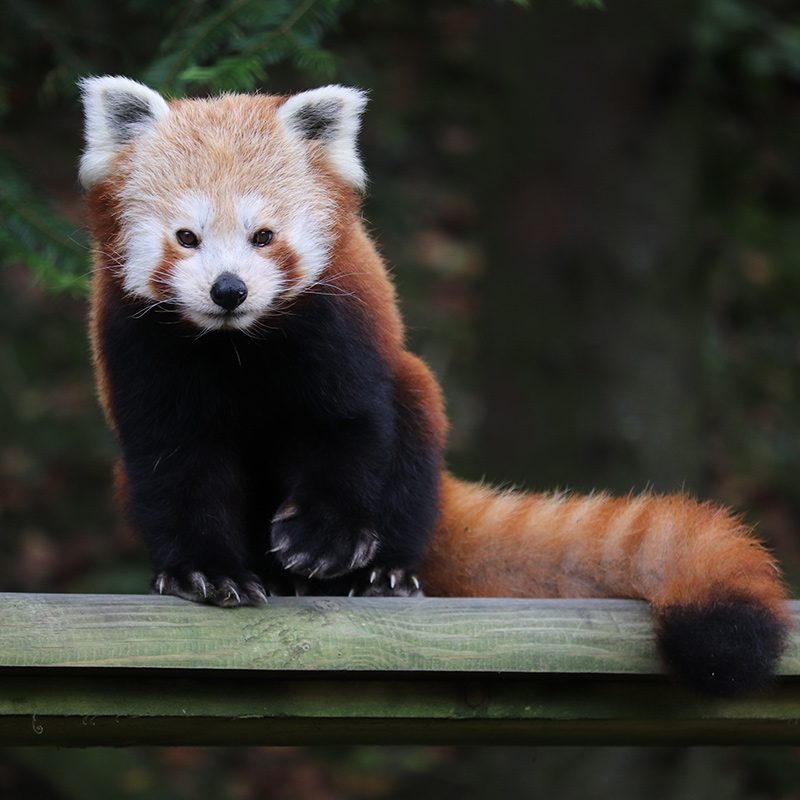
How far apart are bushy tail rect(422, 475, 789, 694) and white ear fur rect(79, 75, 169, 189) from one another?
129cm

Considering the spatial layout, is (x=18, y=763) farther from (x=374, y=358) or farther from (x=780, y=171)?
(x=780, y=171)

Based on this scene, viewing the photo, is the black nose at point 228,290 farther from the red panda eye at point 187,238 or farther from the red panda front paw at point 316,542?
the red panda front paw at point 316,542

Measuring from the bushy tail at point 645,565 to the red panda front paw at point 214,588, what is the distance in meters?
0.78

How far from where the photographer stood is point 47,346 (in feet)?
22.5

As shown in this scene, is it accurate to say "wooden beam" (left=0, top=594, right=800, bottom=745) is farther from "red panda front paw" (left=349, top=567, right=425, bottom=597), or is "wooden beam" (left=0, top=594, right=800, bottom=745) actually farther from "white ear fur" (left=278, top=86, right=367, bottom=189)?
"white ear fur" (left=278, top=86, right=367, bottom=189)

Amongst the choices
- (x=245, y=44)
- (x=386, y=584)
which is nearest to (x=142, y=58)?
(x=245, y=44)

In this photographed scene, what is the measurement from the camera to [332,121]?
3.29 m

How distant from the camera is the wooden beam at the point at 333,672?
2.76 meters

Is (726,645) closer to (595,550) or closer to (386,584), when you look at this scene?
(595,550)

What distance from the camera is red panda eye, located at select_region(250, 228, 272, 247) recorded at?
2957 millimetres

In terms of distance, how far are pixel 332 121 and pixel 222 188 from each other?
460mm

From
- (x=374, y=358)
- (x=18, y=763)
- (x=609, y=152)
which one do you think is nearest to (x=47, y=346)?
(x=18, y=763)

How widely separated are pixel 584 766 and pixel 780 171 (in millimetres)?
3447

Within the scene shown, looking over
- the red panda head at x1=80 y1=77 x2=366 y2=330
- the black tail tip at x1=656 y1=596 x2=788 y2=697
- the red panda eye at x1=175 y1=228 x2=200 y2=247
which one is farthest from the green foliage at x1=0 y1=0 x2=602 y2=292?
the black tail tip at x1=656 y1=596 x2=788 y2=697
